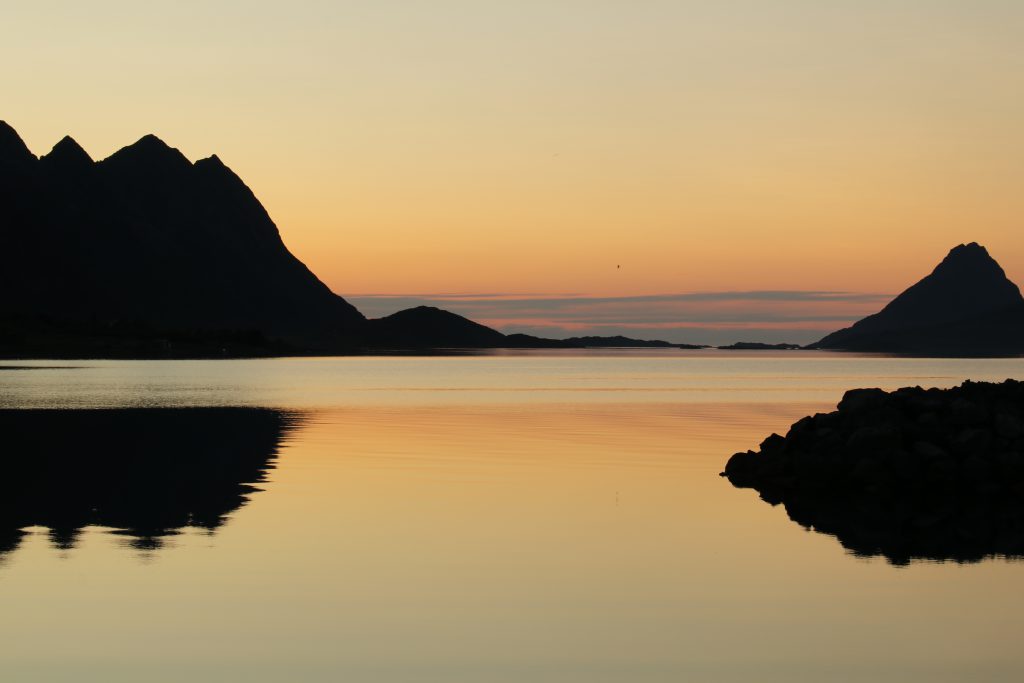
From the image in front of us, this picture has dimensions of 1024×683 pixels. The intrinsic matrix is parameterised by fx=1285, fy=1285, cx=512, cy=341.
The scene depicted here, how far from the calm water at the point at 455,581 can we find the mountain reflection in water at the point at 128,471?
19 cm

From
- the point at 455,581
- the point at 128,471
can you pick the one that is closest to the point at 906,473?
the point at 455,581

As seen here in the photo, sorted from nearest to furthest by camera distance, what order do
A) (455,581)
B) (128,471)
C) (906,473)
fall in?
(455,581) < (906,473) < (128,471)

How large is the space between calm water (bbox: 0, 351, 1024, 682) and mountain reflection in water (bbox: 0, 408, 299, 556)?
0.19 meters

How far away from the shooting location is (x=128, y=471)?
38938mm

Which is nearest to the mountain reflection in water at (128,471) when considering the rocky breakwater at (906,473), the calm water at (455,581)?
the calm water at (455,581)

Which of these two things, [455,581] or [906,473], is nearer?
[455,581]

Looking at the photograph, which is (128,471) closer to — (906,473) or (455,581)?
(455,581)

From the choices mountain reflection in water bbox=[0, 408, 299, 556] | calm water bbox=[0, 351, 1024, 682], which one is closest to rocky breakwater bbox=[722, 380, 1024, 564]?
calm water bbox=[0, 351, 1024, 682]

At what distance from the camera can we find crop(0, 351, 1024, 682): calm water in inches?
648

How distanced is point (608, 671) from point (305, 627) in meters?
4.62

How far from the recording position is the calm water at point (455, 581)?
1647cm

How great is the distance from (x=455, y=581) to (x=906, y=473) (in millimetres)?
19202

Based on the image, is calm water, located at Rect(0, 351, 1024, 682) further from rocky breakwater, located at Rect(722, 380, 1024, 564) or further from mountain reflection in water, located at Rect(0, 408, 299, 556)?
rocky breakwater, located at Rect(722, 380, 1024, 564)

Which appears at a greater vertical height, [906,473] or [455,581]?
[906,473]
